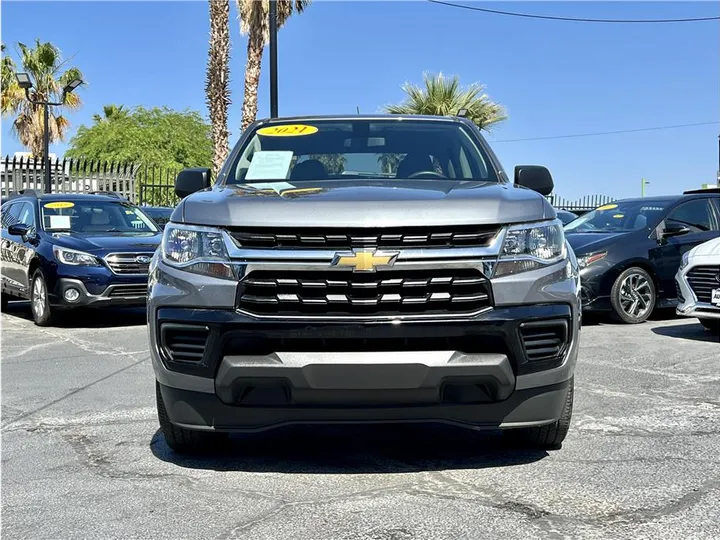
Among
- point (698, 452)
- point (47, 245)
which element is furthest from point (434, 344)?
point (47, 245)

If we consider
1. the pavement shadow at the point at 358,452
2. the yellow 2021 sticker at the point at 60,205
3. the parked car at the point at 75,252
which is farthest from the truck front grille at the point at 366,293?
the yellow 2021 sticker at the point at 60,205

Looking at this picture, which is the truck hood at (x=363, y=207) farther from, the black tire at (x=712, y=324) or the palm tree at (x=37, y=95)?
the palm tree at (x=37, y=95)

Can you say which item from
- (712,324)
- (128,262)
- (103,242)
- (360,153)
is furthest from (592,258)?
(103,242)

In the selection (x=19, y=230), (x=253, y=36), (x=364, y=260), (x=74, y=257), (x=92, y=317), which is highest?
(x=253, y=36)

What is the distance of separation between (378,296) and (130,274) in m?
7.51

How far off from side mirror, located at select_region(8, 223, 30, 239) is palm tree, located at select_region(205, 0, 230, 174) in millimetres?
9443

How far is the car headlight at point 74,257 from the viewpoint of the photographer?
10.6 metres

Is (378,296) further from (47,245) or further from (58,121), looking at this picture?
(58,121)

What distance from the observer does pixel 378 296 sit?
374 centimetres

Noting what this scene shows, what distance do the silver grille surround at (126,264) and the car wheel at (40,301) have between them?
87 cm

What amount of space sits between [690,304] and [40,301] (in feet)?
24.8

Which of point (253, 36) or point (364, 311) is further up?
point (253, 36)

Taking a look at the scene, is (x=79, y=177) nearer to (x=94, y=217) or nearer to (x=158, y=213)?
(x=158, y=213)

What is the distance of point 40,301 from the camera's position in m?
11.0
